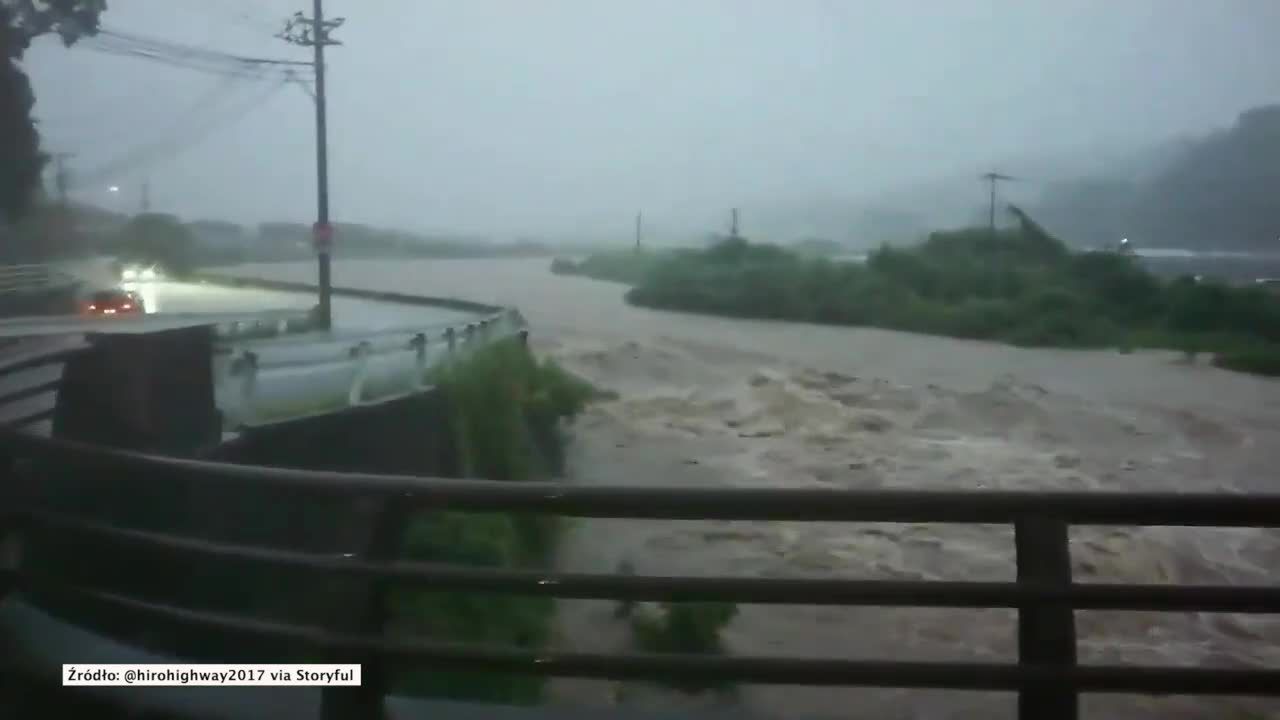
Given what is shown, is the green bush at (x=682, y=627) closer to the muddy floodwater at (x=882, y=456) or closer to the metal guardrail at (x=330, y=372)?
the muddy floodwater at (x=882, y=456)

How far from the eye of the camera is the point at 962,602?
308 cm

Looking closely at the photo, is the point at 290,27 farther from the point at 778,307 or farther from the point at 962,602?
the point at 962,602

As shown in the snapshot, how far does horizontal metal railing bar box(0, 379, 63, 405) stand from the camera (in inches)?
189

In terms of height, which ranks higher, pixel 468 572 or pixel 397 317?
pixel 397 317

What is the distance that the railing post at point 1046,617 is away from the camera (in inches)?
122

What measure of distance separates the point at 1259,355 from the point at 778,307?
2459mm

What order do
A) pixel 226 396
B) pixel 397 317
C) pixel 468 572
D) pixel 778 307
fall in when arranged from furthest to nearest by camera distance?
1. pixel 778 307
2. pixel 397 317
3. pixel 226 396
4. pixel 468 572

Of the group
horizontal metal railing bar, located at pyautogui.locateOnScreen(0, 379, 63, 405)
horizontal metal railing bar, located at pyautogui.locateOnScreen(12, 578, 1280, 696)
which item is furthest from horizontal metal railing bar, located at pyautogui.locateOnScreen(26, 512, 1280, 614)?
horizontal metal railing bar, located at pyautogui.locateOnScreen(0, 379, 63, 405)

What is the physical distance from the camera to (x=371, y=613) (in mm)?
3295

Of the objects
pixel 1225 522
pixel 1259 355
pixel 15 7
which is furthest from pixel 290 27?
pixel 1259 355

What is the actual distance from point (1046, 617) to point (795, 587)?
71 centimetres

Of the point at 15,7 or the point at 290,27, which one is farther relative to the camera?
the point at 290,27

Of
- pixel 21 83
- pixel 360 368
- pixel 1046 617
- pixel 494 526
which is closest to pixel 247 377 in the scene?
pixel 360 368

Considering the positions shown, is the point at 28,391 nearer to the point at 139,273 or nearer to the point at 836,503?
the point at 139,273
